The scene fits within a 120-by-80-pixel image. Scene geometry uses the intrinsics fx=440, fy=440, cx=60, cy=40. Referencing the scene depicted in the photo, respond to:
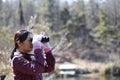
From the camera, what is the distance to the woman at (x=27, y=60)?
3607 mm

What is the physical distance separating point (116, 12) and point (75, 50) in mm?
5812

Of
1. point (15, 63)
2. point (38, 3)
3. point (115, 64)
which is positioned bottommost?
point (115, 64)

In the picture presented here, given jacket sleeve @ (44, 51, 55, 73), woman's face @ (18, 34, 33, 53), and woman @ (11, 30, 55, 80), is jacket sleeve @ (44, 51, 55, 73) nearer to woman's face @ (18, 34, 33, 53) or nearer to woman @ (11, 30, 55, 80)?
woman @ (11, 30, 55, 80)

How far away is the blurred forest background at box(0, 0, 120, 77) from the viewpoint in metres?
36.3

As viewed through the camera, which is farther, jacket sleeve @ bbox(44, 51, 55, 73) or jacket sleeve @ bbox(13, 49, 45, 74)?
jacket sleeve @ bbox(44, 51, 55, 73)

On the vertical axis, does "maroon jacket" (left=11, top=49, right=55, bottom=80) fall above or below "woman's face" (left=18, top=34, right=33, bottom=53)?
below

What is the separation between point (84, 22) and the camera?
48.7 m

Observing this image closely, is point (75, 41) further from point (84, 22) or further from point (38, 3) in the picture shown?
point (38, 3)

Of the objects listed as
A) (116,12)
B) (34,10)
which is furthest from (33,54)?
(34,10)

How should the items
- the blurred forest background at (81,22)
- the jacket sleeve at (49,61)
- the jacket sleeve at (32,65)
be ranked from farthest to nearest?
the blurred forest background at (81,22) → the jacket sleeve at (49,61) → the jacket sleeve at (32,65)

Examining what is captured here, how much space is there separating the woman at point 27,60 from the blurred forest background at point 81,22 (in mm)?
23649

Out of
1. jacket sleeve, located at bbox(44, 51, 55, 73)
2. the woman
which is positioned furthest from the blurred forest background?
the woman

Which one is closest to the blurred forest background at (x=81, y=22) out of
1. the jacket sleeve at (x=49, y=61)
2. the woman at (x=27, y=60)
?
the jacket sleeve at (x=49, y=61)

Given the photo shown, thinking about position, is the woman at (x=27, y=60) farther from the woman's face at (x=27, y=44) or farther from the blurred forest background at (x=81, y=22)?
the blurred forest background at (x=81, y=22)
